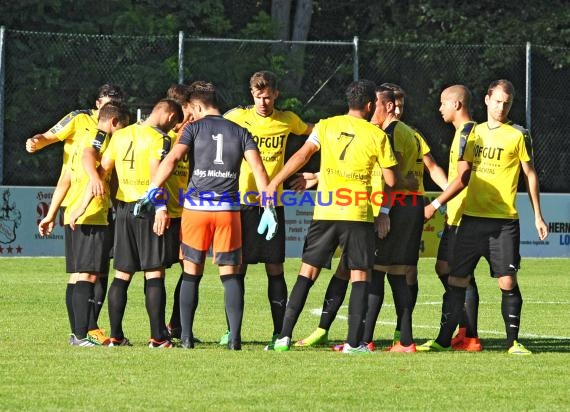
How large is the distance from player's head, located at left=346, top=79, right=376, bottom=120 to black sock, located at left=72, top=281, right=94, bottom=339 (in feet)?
8.51

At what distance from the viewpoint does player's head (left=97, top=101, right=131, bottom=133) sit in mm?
11352

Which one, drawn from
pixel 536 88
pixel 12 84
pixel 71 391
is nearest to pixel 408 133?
pixel 71 391

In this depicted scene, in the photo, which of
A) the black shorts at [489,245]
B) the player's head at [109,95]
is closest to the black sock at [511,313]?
the black shorts at [489,245]

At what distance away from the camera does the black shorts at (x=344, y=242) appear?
10.6 meters

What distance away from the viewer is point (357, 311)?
10625mm

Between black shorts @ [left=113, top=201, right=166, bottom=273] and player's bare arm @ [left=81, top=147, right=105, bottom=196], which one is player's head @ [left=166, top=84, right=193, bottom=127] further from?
black shorts @ [left=113, top=201, right=166, bottom=273]

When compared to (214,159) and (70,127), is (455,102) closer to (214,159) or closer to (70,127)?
(214,159)

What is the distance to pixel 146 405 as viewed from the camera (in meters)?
7.90

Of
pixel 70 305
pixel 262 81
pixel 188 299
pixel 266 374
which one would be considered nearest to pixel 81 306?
pixel 70 305

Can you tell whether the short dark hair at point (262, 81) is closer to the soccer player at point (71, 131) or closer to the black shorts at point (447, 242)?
the soccer player at point (71, 131)

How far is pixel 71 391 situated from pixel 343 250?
300cm

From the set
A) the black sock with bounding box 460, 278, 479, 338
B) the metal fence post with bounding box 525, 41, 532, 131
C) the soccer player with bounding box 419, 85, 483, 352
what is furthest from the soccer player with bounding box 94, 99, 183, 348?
the metal fence post with bounding box 525, 41, 532, 131

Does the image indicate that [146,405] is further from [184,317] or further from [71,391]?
[184,317]

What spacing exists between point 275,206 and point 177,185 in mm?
814
